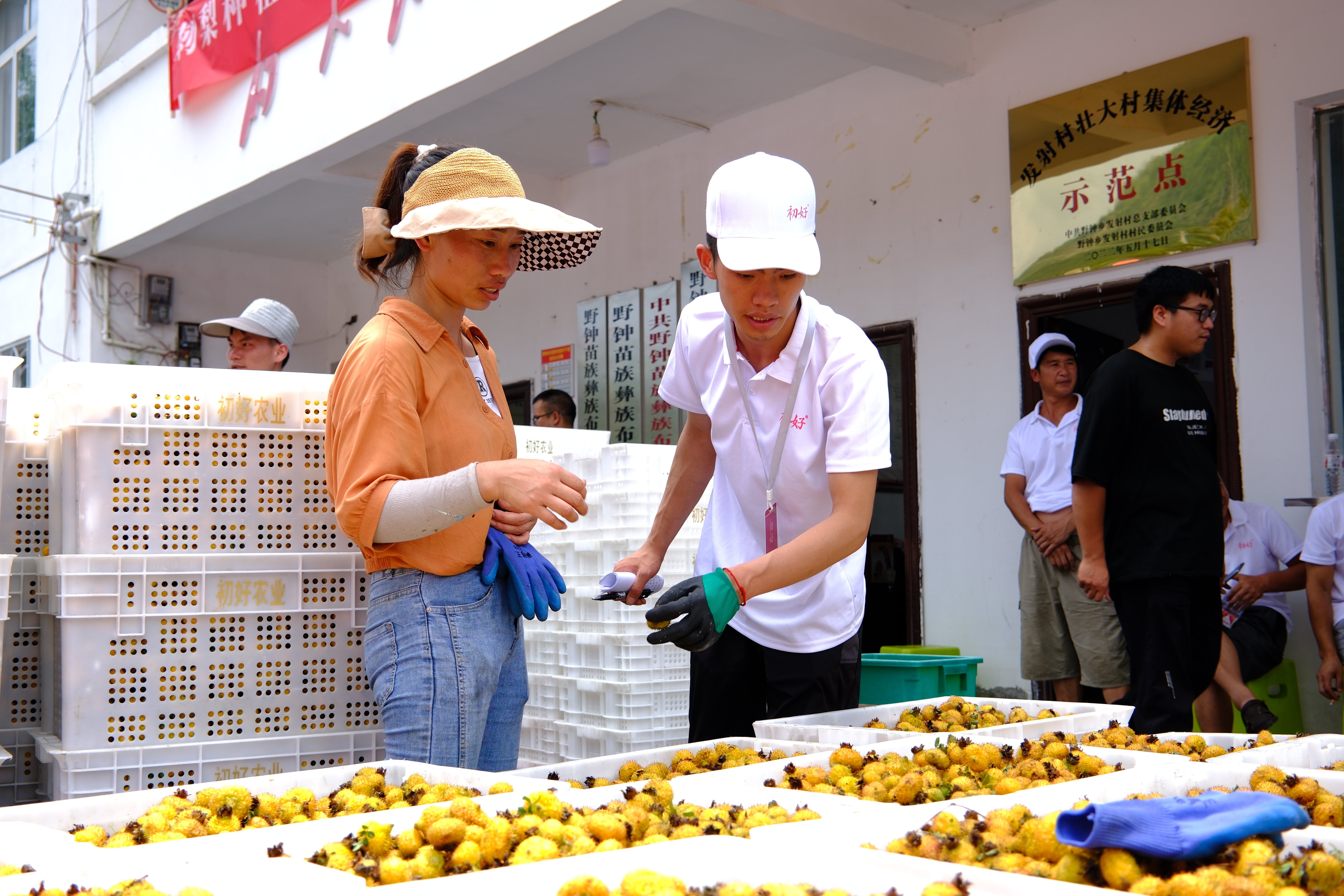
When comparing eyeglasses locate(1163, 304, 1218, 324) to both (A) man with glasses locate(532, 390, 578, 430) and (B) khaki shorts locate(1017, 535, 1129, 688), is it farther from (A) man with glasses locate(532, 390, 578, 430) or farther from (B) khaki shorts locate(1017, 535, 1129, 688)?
(A) man with glasses locate(532, 390, 578, 430)

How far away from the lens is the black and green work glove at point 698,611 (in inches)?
79.8


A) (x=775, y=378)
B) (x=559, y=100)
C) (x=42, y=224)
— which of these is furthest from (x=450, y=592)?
(x=42, y=224)

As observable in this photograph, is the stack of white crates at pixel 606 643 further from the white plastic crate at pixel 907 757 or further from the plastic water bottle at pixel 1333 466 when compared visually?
the plastic water bottle at pixel 1333 466

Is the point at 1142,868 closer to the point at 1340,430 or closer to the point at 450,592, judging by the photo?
the point at 450,592

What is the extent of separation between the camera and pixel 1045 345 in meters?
5.30

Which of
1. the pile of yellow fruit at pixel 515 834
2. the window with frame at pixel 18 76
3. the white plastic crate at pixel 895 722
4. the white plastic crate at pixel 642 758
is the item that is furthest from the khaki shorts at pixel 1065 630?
the window with frame at pixel 18 76

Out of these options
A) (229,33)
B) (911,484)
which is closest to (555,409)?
(911,484)

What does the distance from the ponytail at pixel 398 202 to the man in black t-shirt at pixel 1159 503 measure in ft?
7.52

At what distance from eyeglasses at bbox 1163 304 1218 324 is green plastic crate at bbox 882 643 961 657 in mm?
1995

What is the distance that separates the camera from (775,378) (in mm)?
2316

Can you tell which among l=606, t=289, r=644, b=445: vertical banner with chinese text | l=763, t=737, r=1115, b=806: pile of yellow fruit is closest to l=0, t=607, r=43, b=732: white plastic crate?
l=763, t=737, r=1115, b=806: pile of yellow fruit

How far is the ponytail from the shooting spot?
2.31 metres

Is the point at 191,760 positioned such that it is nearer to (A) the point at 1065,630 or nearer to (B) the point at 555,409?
(A) the point at 1065,630

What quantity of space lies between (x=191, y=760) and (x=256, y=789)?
82 centimetres
